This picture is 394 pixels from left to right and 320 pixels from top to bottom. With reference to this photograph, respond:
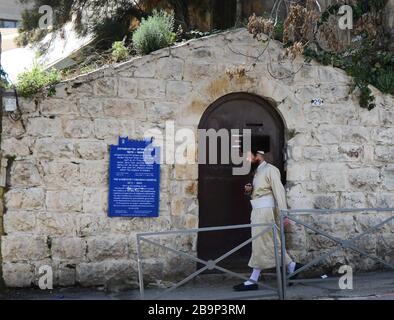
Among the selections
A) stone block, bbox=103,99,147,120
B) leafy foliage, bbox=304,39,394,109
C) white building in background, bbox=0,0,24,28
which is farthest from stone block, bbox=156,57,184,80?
white building in background, bbox=0,0,24,28

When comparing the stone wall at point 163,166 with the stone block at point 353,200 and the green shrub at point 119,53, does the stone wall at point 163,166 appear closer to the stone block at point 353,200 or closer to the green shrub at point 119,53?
the stone block at point 353,200

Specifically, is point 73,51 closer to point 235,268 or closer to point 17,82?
point 17,82

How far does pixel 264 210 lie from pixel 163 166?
5.03ft

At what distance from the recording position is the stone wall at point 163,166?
6.82 meters

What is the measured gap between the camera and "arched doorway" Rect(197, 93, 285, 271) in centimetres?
756

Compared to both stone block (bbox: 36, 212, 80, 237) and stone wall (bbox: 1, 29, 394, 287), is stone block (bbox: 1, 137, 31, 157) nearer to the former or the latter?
stone wall (bbox: 1, 29, 394, 287)

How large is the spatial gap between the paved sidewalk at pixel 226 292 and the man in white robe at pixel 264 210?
30 centimetres

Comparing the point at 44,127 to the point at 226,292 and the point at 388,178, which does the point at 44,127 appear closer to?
the point at 226,292

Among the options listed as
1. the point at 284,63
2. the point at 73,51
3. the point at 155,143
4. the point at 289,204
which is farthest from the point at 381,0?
the point at 73,51

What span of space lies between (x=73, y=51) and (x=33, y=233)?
530cm

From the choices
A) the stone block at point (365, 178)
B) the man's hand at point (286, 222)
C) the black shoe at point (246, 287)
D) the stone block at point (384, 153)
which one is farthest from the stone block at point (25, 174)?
the stone block at point (384, 153)

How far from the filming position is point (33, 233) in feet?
22.2

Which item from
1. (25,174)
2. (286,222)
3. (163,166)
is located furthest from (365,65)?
(25,174)

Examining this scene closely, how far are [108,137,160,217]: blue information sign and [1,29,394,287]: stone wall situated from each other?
3.9 inches
